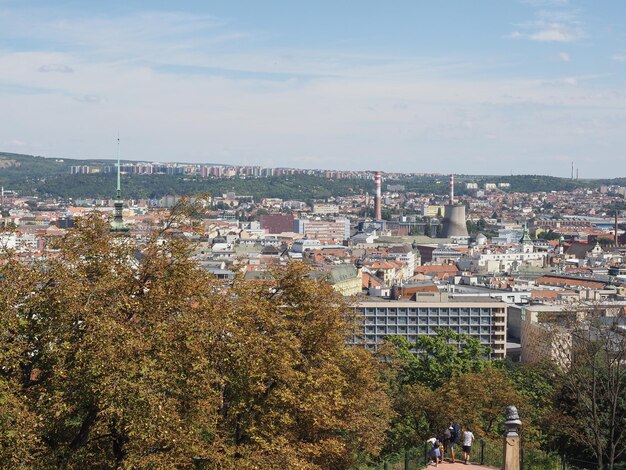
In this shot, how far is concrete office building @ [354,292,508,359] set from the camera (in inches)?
2036

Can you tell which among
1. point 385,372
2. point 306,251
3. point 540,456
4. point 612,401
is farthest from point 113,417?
point 306,251

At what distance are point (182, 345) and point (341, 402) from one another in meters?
3.59

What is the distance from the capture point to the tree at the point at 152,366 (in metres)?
12.8

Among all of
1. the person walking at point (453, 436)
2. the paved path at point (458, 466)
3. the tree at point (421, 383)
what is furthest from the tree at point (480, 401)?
the paved path at point (458, 466)

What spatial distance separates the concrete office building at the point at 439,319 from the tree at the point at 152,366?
111 ft

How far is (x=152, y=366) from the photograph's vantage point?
12984 mm

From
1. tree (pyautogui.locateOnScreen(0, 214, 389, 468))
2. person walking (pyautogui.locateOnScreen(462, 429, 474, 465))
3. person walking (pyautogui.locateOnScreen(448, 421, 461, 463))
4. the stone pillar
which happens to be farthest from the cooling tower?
the stone pillar

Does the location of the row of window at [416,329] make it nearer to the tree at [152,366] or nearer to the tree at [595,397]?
the tree at [595,397]

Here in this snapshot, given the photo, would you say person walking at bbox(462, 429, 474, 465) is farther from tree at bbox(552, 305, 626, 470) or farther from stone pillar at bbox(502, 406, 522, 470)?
tree at bbox(552, 305, 626, 470)

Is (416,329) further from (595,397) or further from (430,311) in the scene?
(595,397)

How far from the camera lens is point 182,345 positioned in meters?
14.0

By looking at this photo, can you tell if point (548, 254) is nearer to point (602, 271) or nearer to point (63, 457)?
point (602, 271)

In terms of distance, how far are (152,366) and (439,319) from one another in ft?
132

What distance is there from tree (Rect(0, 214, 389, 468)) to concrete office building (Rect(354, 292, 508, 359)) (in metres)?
33.9
